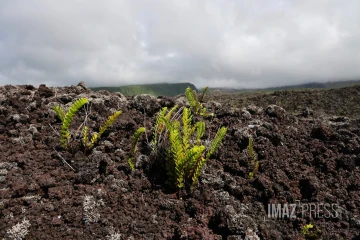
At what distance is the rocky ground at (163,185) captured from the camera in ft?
8.37

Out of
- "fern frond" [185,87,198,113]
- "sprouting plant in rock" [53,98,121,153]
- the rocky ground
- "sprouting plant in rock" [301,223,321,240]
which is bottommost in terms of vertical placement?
"sprouting plant in rock" [301,223,321,240]

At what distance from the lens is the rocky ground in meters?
2.55

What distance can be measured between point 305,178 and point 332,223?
1.94ft

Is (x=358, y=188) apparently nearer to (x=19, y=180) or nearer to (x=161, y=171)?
(x=161, y=171)

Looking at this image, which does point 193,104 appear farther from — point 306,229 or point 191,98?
point 306,229

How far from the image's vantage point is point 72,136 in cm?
370

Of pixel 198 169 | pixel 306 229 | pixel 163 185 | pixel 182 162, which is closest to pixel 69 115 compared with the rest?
pixel 163 185

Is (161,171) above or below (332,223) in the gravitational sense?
above

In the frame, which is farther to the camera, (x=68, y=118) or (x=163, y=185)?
(x=68, y=118)

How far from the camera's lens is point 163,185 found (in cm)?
306

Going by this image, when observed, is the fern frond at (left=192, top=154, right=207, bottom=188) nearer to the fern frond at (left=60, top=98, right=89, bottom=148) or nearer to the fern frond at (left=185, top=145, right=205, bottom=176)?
the fern frond at (left=185, top=145, right=205, bottom=176)

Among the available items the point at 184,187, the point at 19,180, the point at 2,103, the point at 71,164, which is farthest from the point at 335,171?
the point at 2,103

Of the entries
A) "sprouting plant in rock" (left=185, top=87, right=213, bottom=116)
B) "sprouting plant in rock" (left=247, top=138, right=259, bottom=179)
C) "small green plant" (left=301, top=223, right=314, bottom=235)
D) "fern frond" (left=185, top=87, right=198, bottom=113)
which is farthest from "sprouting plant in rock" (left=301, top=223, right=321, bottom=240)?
"fern frond" (left=185, top=87, right=198, bottom=113)

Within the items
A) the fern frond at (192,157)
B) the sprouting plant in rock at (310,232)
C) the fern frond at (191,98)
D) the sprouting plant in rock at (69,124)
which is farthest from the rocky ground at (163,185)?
the fern frond at (191,98)
